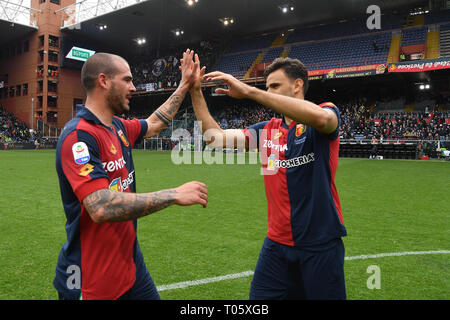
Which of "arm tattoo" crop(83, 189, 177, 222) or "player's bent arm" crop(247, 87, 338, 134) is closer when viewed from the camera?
"arm tattoo" crop(83, 189, 177, 222)

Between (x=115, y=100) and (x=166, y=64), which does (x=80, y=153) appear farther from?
(x=166, y=64)

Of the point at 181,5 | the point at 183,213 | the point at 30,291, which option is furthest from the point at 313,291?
the point at 181,5

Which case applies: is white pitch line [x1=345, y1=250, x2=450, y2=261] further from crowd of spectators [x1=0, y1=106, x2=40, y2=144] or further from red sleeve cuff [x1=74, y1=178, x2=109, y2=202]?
crowd of spectators [x1=0, y1=106, x2=40, y2=144]

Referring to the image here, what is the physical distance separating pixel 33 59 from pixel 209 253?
49812 millimetres

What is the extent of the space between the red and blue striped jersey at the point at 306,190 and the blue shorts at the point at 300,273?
0.06 m

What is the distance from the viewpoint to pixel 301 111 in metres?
1.95

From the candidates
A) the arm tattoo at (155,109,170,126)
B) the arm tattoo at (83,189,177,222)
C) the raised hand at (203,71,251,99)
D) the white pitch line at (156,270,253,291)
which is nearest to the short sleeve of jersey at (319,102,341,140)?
the raised hand at (203,71,251,99)

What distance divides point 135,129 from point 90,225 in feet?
3.70

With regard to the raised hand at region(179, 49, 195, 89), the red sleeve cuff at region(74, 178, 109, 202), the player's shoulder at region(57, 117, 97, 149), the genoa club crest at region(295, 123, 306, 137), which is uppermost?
the raised hand at region(179, 49, 195, 89)

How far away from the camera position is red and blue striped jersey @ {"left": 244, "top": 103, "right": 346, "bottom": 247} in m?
2.33

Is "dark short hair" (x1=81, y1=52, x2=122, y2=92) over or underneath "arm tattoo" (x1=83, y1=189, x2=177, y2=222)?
over

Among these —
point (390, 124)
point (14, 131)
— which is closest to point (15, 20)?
point (14, 131)
